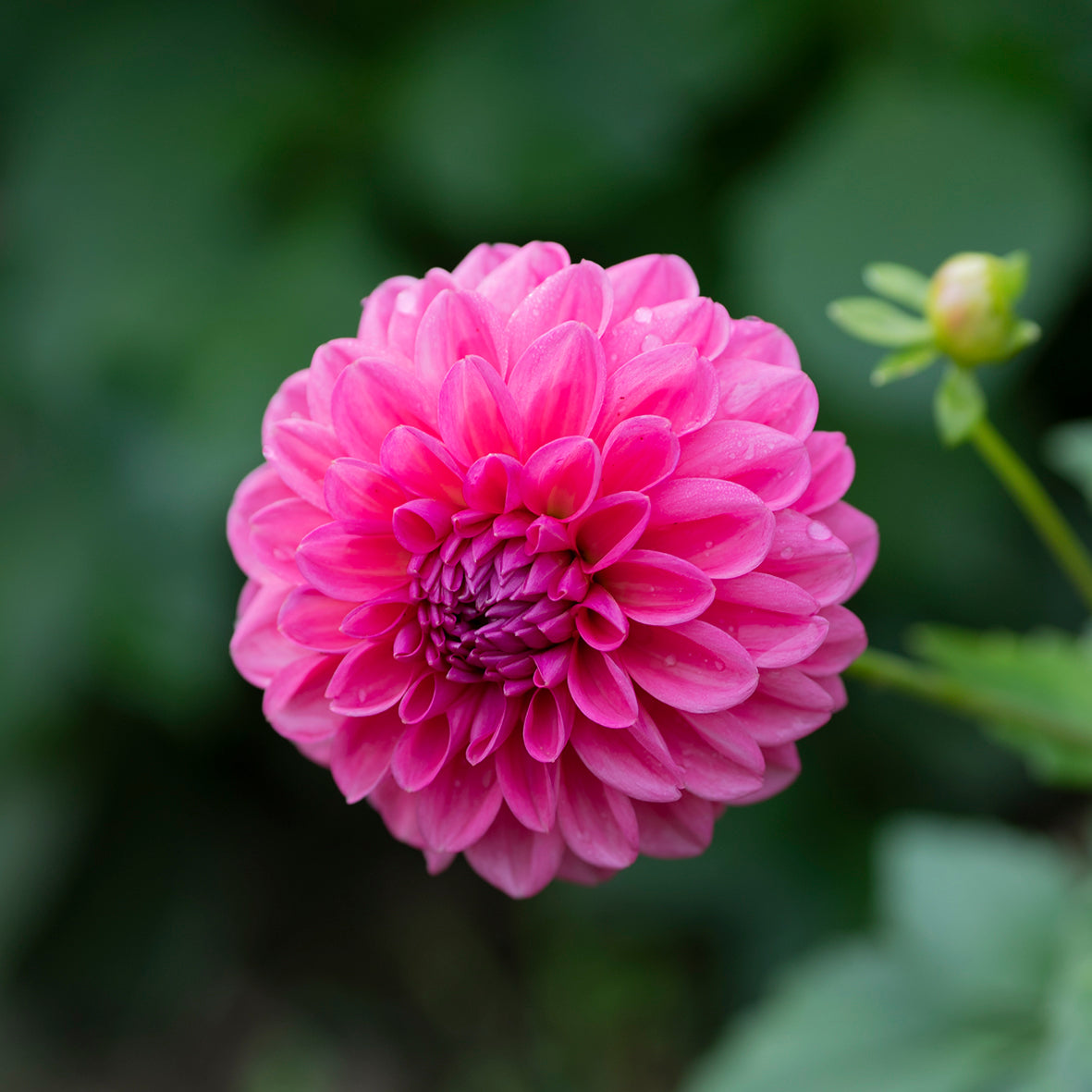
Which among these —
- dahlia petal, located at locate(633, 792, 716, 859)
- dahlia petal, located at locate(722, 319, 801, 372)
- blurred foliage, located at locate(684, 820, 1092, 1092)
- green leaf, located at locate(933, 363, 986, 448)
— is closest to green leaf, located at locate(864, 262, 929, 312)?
green leaf, located at locate(933, 363, 986, 448)

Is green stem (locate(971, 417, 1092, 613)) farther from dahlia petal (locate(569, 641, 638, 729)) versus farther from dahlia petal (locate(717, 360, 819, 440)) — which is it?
dahlia petal (locate(569, 641, 638, 729))

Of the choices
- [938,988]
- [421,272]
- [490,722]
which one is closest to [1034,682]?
[938,988]

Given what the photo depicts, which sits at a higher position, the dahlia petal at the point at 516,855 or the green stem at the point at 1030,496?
the green stem at the point at 1030,496

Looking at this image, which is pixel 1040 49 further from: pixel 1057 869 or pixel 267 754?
pixel 267 754

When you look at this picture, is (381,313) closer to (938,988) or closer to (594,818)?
→ (594,818)

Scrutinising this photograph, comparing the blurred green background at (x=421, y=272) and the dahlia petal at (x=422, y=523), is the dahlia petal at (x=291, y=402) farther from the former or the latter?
the blurred green background at (x=421, y=272)

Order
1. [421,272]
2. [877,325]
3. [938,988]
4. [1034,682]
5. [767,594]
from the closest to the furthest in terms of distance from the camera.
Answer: [767,594]
[877,325]
[1034,682]
[938,988]
[421,272]

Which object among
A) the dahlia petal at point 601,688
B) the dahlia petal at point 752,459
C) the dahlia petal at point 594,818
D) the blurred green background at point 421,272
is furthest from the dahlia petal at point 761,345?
the blurred green background at point 421,272
